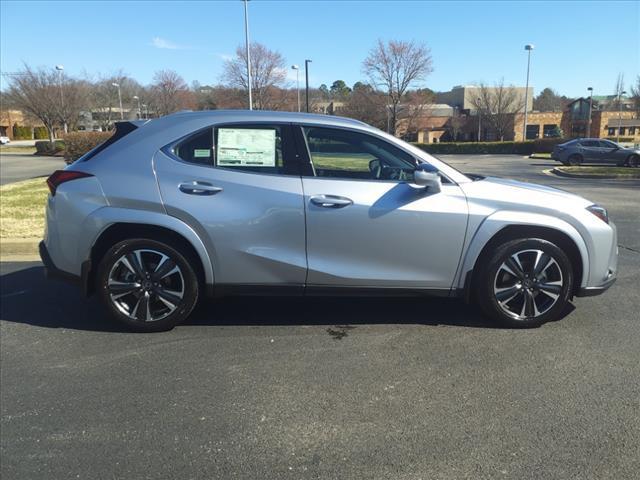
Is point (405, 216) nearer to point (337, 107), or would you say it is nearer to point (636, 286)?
point (636, 286)

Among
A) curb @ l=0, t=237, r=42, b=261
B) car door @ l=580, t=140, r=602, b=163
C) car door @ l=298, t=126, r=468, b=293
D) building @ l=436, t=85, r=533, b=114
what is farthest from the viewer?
building @ l=436, t=85, r=533, b=114

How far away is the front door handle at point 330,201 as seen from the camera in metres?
3.90

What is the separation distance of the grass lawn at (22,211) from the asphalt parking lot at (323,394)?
313 centimetres

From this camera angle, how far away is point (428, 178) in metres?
3.82

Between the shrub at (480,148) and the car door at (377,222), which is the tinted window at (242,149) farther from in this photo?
the shrub at (480,148)

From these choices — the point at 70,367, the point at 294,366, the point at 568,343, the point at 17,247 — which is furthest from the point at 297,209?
the point at 17,247

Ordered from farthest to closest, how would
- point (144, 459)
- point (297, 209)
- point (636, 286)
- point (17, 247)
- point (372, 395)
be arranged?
1. point (17, 247)
2. point (636, 286)
3. point (297, 209)
4. point (372, 395)
5. point (144, 459)

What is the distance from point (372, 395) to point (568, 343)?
68.9 inches

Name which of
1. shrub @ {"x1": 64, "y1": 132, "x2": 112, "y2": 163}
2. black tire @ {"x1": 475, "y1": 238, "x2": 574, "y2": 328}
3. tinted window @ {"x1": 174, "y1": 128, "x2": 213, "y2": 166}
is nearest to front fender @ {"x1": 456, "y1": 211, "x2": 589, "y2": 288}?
black tire @ {"x1": 475, "y1": 238, "x2": 574, "y2": 328}

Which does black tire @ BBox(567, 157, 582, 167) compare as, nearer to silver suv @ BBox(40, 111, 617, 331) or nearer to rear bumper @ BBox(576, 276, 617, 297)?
rear bumper @ BBox(576, 276, 617, 297)

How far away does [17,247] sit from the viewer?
6.85 m

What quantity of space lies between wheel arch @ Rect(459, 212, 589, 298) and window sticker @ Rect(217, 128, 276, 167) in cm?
172

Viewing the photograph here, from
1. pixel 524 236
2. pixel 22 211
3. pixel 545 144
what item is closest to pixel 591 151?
pixel 545 144

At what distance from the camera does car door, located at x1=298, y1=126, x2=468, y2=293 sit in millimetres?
3922
